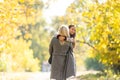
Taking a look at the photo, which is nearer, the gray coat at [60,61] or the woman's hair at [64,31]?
the woman's hair at [64,31]

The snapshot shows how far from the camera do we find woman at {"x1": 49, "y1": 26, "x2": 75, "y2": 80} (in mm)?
10866

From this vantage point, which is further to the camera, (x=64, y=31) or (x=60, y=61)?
(x=60, y=61)

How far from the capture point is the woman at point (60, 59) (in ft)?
35.6

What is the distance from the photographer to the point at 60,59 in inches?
433

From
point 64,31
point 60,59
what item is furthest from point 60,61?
point 64,31

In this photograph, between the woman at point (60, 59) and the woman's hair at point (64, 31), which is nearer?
the woman's hair at point (64, 31)

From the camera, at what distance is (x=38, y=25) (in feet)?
211

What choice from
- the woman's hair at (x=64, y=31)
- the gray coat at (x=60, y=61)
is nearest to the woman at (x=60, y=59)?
the gray coat at (x=60, y=61)

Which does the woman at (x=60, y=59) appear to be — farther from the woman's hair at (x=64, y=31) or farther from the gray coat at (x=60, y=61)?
the woman's hair at (x=64, y=31)

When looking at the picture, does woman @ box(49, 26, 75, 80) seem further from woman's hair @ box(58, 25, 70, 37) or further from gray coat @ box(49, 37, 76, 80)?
woman's hair @ box(58, 25, 70, 37)

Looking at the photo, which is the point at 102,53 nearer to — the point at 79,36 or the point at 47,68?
the point at 79,36

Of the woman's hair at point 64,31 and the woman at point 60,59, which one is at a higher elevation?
the woman's hair at point 64,31

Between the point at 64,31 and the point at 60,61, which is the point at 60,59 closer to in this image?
the point at 60,61

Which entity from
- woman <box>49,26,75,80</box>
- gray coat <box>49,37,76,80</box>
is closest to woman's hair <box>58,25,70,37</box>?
woman <box>49,26,75,80</box>
